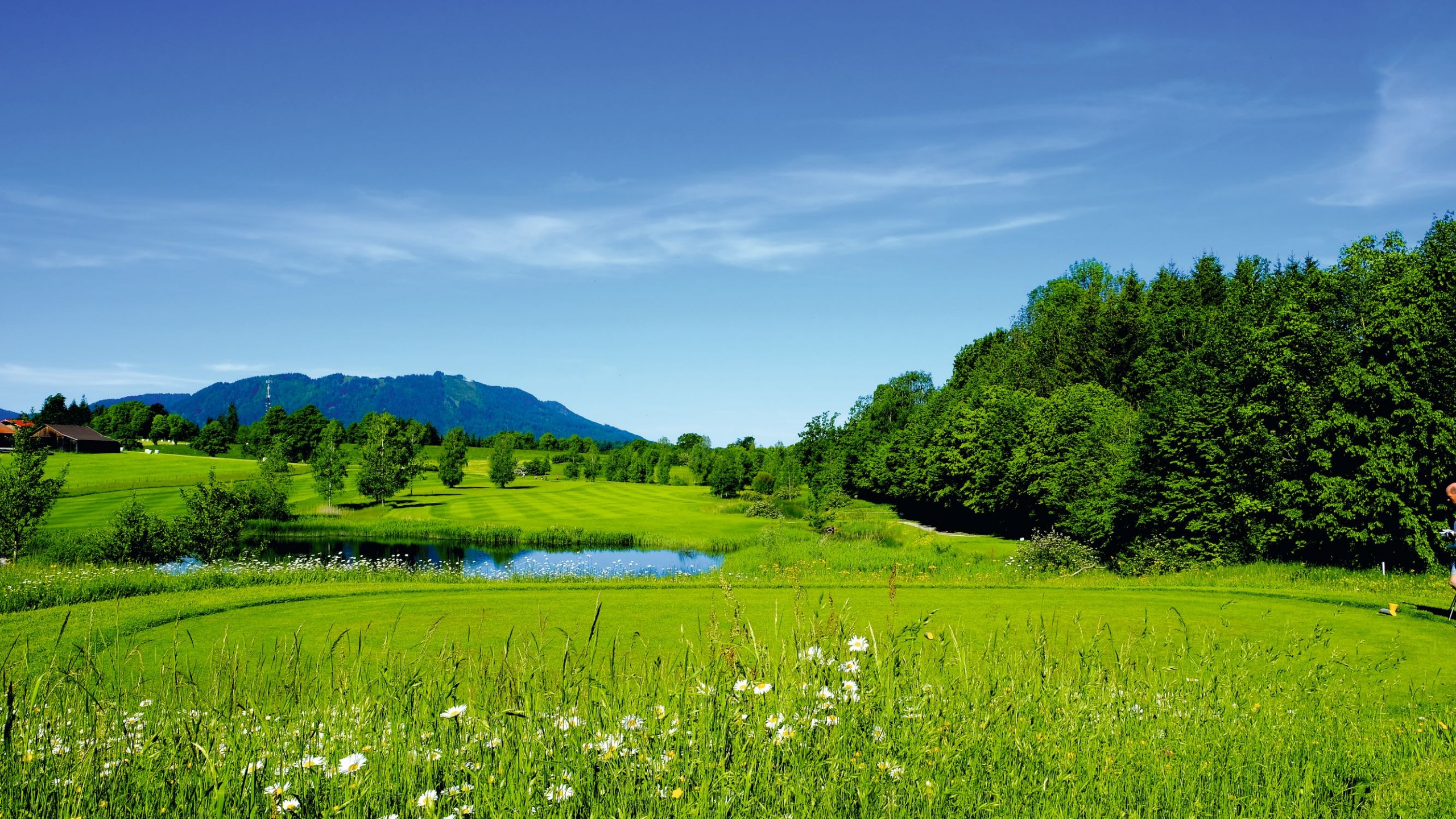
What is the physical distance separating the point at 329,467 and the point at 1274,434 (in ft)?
168

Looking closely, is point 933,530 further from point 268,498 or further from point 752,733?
point 752,733

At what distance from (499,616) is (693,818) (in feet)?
32.3

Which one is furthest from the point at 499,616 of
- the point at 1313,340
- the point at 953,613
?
the point at 1313,340

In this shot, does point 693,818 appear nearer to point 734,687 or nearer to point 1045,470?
point 734,687

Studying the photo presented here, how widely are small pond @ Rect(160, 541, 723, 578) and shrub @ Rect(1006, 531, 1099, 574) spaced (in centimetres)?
1183

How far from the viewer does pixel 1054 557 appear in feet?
78.3

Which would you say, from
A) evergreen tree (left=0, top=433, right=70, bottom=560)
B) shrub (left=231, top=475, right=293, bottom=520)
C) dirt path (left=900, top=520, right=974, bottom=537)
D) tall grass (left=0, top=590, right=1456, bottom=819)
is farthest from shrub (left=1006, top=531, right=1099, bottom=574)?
shrub (left=231, top=475, right=293, bottom=520)

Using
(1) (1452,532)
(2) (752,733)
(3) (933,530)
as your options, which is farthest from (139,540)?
(3) (933,530)

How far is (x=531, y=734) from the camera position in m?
3.18

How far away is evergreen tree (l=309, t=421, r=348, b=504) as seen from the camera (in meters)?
52.0

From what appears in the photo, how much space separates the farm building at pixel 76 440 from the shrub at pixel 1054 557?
9392cm

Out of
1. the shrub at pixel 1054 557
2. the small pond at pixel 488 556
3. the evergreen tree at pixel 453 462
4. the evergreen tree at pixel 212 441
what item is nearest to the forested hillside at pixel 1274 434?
the shrub at pixel 1054 557

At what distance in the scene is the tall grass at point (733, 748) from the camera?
2863 mm

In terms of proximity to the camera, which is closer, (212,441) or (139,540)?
(139,540)
